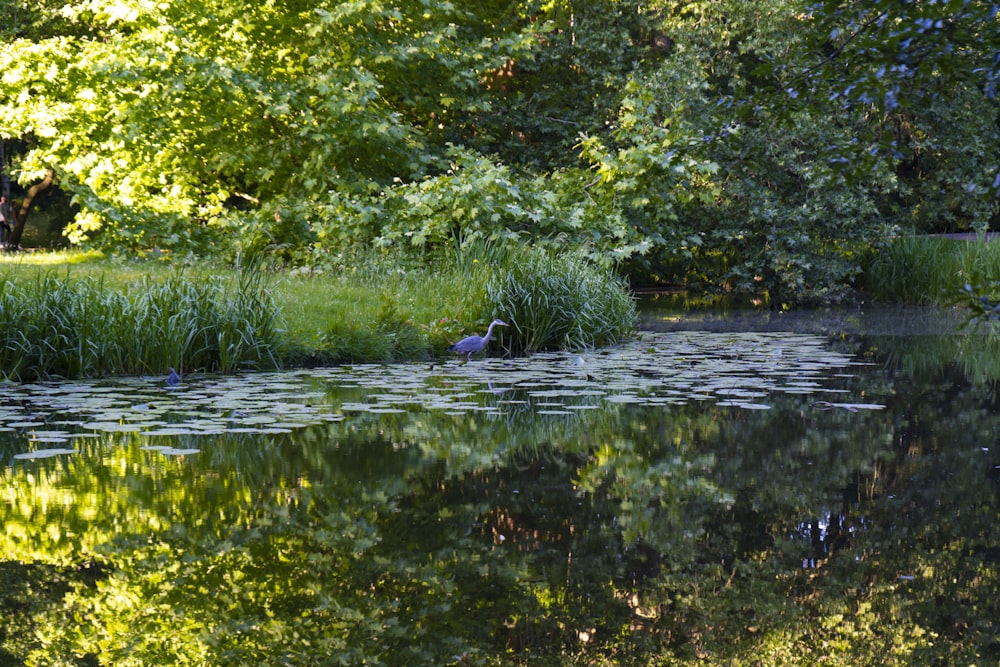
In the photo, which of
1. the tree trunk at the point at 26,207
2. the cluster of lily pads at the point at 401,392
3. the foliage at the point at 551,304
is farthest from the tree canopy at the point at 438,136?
the tree trunk at the point at 26,207

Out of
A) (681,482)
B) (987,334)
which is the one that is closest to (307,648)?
(681,482)

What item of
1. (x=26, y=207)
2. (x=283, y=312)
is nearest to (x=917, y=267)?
(x=283, y=312)

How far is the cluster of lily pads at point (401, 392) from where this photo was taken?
21.3 feet

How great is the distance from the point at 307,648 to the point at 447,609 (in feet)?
1.51

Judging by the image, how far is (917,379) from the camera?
9.27m

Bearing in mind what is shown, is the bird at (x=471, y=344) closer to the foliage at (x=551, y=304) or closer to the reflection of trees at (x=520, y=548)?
the foliage at (x=551, y=304)

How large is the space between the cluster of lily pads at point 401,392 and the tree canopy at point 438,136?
3.78 m

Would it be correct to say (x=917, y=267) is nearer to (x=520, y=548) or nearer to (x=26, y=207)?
(x=520, y=548)

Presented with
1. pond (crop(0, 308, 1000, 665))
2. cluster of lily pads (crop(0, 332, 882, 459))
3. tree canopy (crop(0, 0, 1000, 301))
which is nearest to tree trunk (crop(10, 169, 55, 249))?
tree canopy (crop(0, 0, 1000, 301))

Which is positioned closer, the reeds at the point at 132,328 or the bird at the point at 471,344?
the reeds at the point at 132,328

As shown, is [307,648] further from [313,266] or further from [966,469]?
[313,266]

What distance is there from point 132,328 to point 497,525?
567 cm

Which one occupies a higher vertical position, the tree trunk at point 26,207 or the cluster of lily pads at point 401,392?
the tree trunk at point 26,207

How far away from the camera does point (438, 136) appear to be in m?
19.9
